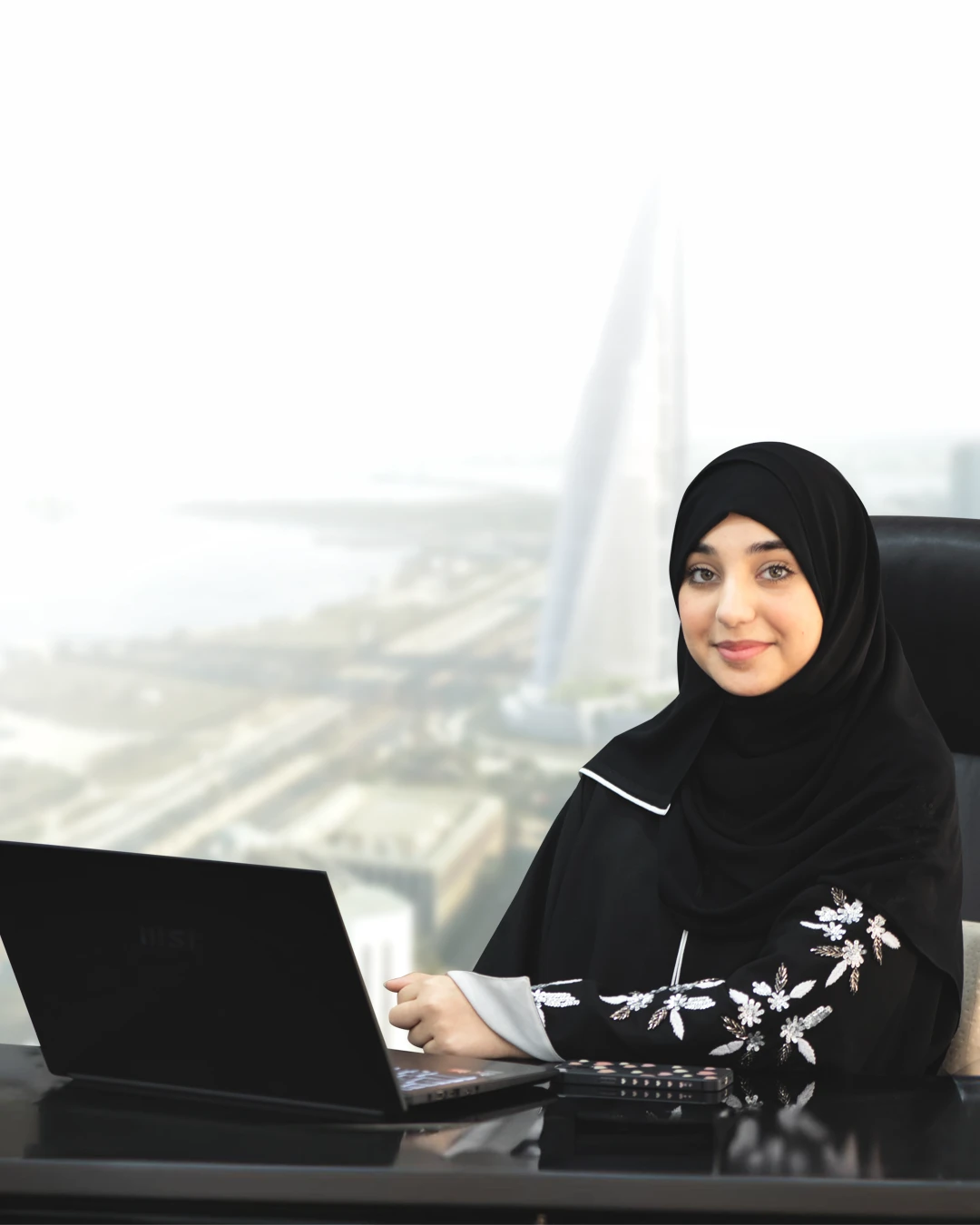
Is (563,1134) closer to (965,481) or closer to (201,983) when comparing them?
(201,983)

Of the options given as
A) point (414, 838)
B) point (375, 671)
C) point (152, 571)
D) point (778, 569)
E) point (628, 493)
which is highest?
point (778, 569)

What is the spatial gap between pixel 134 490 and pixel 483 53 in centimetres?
128

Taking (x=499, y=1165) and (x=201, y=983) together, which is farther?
(x=201, y=983)

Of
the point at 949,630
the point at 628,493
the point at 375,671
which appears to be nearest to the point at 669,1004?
the point at 949,630

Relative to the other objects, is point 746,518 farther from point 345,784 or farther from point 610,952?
point 345,784

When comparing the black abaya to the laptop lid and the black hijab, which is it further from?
the laptop lid

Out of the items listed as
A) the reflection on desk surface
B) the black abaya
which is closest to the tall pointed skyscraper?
the black abaya

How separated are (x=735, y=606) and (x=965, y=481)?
75.0 inches

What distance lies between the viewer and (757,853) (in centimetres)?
136

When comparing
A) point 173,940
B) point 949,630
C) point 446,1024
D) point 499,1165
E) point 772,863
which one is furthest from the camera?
point 949,630

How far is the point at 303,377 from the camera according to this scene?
332 centimetres

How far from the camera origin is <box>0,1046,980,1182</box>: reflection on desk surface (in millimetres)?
781

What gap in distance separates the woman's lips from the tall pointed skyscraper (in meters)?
1.75

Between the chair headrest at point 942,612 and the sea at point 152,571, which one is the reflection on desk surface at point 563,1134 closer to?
the chair headrest at point 942,612
